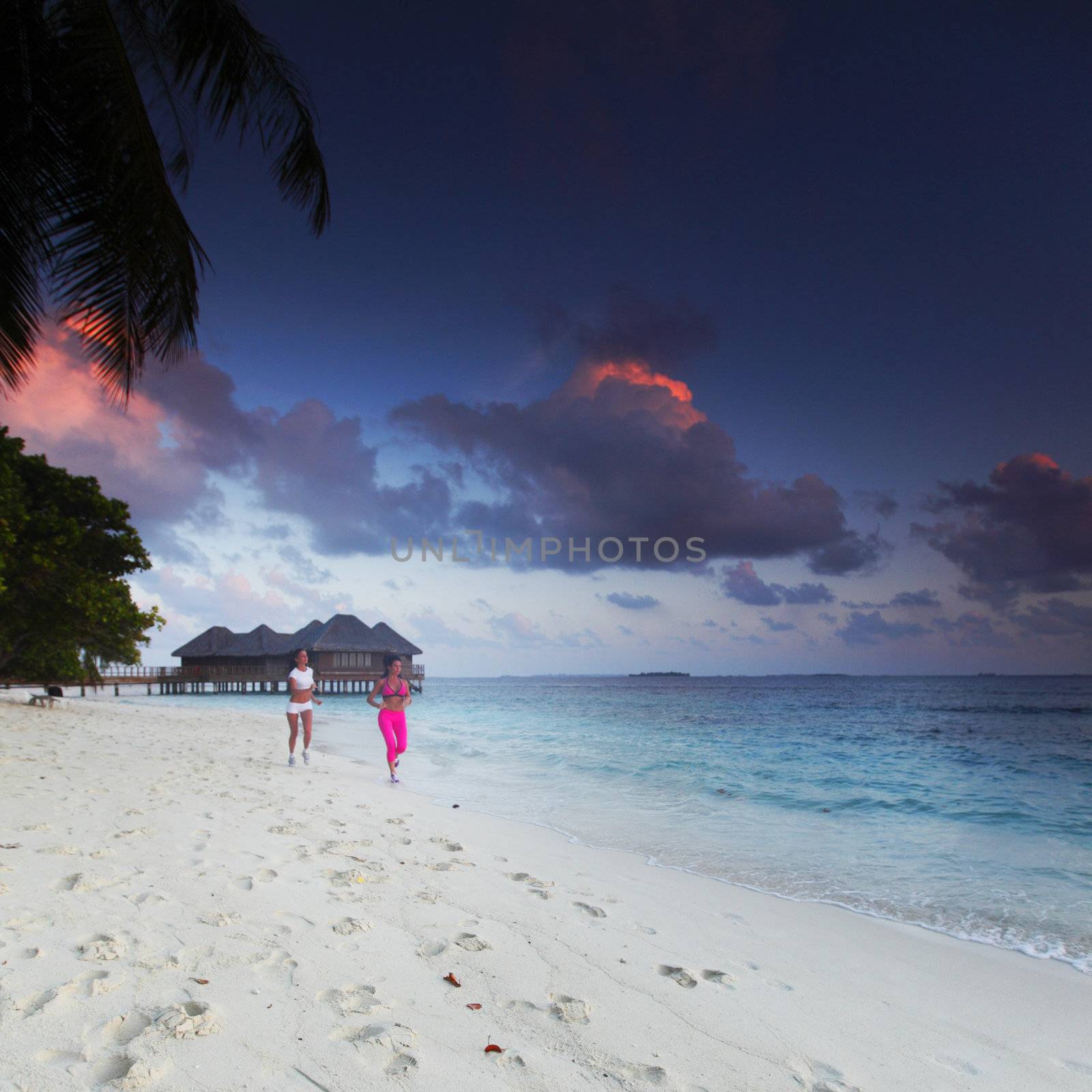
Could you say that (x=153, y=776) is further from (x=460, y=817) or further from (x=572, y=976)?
(x=572, y=976)

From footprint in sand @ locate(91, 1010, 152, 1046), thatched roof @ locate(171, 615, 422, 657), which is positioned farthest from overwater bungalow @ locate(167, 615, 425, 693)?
footprint in sand @ locate(91, 1010, 152, 1046)

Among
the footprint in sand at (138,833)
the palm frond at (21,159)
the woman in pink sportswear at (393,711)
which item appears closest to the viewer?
the footprint in sand at (138,833)

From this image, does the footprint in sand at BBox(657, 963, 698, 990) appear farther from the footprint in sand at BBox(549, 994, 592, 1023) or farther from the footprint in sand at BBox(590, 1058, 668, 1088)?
the footprint in sand at BBox(590, 1058, 668, 1088)

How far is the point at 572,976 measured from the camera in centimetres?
283

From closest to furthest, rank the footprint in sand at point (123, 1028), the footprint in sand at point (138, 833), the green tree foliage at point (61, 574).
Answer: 1. the footprint in sand at point (123, 1028)
2. the footprint in sand at point (138, 833)
3. the green tree foliage at point (61, 574)

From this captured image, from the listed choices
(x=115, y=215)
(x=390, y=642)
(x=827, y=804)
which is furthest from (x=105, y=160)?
(x=390, y=642)

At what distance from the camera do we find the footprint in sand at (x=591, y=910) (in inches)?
149

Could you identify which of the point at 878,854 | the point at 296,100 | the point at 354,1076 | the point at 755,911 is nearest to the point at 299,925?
the point at 354,1076

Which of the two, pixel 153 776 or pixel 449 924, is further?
pixel 153 776

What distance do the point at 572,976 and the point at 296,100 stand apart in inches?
334

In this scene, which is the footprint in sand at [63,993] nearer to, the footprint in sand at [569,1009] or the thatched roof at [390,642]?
the footprint in sand at [569,1009]

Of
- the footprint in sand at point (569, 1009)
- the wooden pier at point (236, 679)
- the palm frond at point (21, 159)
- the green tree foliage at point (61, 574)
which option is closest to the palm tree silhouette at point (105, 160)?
the palm frond at point (21, 159)

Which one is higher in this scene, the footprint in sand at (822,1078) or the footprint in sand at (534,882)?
the footprint in sand at (822,1078)

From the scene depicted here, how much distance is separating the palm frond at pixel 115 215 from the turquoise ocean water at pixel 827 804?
5.84 meters
